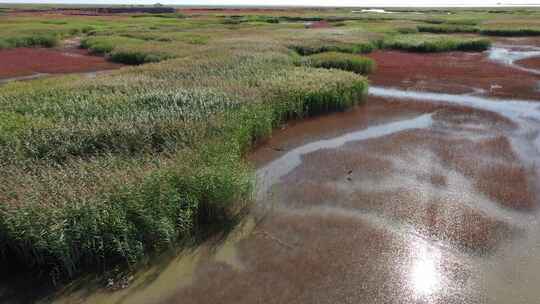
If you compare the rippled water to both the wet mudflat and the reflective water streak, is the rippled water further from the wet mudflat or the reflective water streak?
the reflective water streak

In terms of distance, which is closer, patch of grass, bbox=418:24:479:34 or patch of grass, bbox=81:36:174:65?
patch of grass, bbox=81:36:174:65

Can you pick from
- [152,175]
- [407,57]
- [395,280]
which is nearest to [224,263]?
[152,175]

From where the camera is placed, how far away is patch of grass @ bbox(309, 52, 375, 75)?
22.2 metres

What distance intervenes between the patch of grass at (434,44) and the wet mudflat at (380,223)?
18934 millimetres

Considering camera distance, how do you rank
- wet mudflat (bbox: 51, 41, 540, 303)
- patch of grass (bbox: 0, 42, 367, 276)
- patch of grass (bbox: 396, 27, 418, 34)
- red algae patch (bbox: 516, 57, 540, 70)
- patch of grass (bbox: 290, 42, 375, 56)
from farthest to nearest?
patch of grass (bbox: 396, 27, 418, 34), patch of grass (bbox: 290, 42, 375, 56), red algae patch (bbox: 516, 57, 540, 70), patch of grass (bbox: 0, 42, 367, 276), wet mudflat (bbox: 51, 41, 540, 303)

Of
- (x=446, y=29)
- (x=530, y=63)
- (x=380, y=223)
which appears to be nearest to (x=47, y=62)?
(x=380, y=223)

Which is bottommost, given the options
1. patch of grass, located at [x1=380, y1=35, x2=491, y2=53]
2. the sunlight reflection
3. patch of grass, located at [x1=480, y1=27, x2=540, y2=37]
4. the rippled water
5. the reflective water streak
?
the sunlight reflection

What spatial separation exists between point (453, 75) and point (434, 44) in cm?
1006

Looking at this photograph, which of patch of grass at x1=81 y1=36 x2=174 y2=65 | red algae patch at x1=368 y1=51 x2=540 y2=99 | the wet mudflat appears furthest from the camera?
patch of grass at x1=81 y1=36 x2=174 y2=65

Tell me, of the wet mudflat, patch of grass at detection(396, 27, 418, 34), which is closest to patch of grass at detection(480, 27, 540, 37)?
patch of grass at detection(396, 27, 418, 34)

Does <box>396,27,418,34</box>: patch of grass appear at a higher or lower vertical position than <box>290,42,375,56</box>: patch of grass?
higher

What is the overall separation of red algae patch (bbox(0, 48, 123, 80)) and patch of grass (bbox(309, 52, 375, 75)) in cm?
1307

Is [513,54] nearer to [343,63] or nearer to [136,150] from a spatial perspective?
[343,63]

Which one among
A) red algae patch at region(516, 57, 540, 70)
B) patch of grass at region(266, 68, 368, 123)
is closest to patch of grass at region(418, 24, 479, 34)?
red algae patch at region(516, 57, 540, 70)
